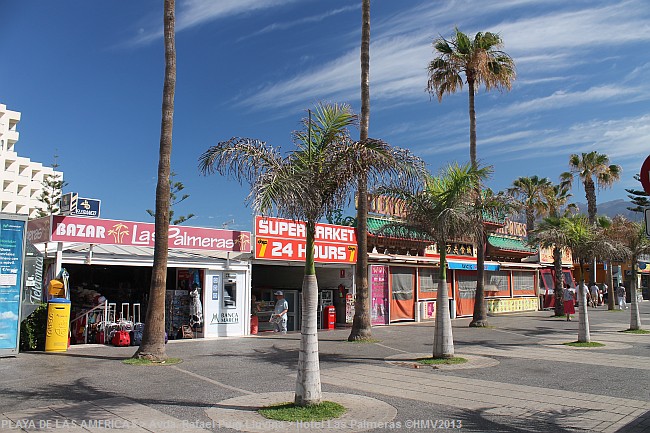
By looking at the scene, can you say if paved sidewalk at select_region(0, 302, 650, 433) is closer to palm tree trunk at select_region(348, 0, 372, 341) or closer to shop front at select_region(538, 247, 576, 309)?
palm tree trunk at select_region(348, 0, 372, 341)

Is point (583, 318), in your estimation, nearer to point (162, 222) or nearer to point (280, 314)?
point (280, 314)

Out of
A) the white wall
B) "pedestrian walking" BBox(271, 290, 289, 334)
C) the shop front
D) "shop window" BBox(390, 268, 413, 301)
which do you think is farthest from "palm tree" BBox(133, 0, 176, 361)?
the shop front

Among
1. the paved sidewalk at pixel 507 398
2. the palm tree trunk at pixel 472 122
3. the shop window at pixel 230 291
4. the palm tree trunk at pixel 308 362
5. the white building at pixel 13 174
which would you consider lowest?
the paved sidewalk at pixel 507 398

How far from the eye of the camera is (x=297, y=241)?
20.8 m

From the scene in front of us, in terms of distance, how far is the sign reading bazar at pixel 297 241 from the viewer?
63.9 feet

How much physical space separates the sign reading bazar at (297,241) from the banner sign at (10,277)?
24.8ft

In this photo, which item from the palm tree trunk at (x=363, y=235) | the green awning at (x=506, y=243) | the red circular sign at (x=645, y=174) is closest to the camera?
the red circular sign at (x=645, y=174)

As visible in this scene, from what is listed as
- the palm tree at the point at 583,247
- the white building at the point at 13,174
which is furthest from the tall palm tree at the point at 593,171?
the white building at the point at 13,174

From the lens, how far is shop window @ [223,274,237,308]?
18.4m

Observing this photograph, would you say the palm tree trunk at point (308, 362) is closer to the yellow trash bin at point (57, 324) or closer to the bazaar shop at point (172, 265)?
the yellow trash bin at point (57, 324)

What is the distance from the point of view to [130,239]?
55.6 ft

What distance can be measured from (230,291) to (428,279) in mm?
11293

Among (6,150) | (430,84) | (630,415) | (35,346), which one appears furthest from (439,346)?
(6,150)

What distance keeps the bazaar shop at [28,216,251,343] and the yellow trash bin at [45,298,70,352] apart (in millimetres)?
1535
